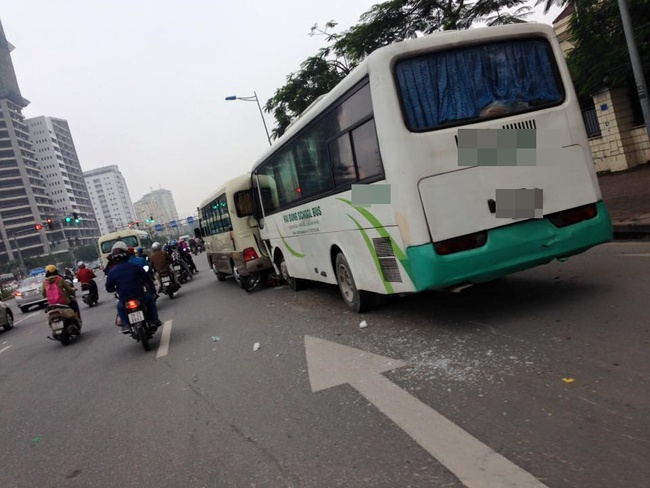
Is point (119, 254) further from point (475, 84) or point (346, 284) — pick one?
point (475, 84)

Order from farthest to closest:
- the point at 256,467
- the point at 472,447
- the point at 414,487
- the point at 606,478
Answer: the point at 256,467 → the point at 472,447 → the point at 414,487 → the point at 606,478

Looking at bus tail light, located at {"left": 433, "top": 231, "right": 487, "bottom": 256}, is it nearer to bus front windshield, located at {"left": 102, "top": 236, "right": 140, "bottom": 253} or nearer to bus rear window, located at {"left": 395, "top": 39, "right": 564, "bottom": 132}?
bus rear window, located at {"left": 395, "top": 39, "right": 564, "bottom": 132}

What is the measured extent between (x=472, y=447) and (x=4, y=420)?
5.21 m

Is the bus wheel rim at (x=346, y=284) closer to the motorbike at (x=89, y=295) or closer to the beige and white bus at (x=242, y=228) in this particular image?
the beige and white bus at (x=242, y=228)

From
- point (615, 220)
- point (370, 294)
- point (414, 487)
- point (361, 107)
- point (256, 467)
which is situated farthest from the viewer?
point (615, 220)

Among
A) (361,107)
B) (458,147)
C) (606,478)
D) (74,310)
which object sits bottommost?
(606,478)

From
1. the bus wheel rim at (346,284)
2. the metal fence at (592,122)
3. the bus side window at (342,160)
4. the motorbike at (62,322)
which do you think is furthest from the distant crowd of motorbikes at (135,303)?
the metal fence at (592,122)

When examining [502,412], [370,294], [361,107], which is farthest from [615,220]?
[502,412]

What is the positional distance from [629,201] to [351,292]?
24.9ft

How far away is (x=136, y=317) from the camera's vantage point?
7684 mm

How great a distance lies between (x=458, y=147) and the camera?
5.02 metres

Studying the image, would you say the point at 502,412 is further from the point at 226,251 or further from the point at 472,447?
the point at 226,251

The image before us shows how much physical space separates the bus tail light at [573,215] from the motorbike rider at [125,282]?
594cm

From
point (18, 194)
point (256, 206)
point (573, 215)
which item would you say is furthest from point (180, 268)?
point (18, 194)
